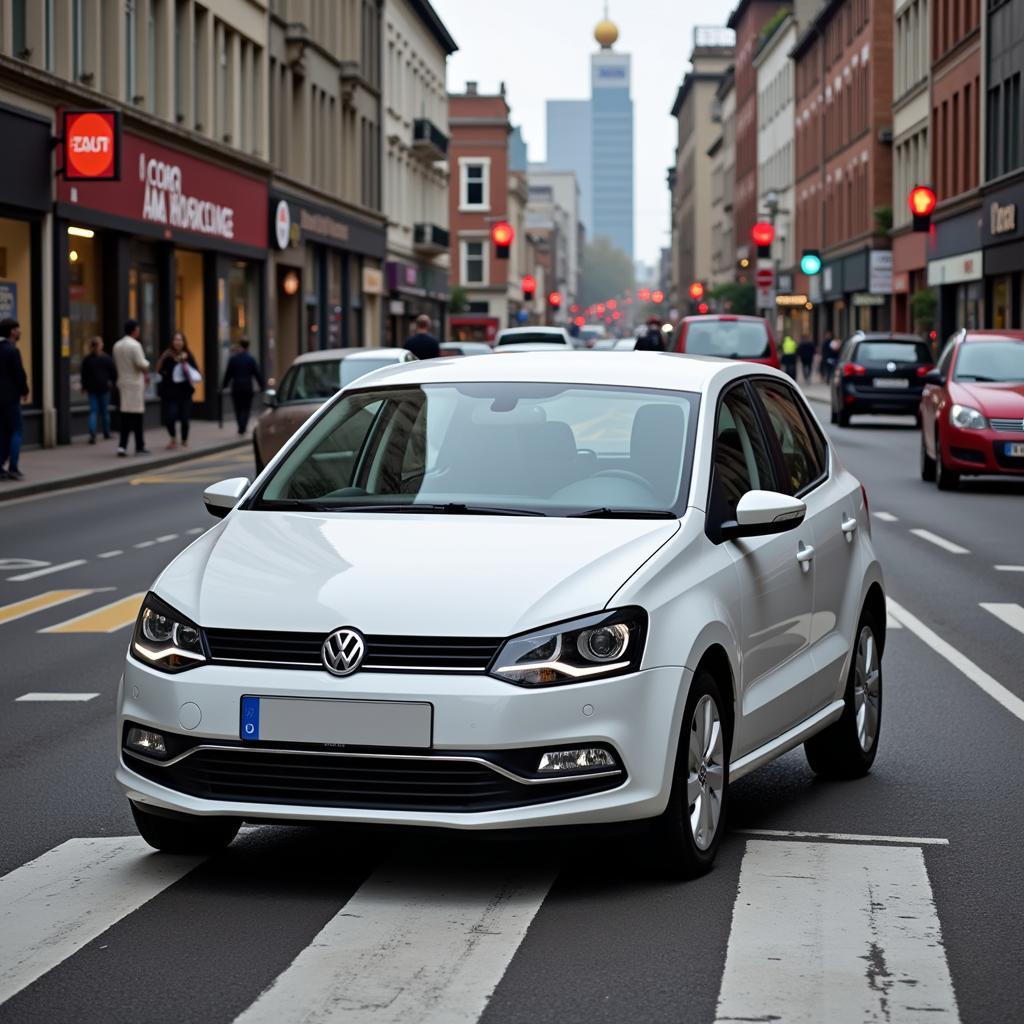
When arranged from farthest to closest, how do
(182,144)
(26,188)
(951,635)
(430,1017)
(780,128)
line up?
1. (780,128)
2. (182,144)
3. (26,188)
4. (951,635)
5. (430,1017)

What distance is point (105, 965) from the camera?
5.24 meters

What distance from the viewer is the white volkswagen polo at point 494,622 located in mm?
5652

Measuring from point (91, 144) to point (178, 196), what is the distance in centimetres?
880

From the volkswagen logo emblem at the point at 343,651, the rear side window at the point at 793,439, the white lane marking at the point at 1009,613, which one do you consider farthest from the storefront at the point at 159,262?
the volkswagen logo emblem at the point at 343,651

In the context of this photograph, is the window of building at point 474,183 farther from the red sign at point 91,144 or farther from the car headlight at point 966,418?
the car headlight at point 966,418

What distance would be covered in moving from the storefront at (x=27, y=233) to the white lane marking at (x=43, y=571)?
15.0m

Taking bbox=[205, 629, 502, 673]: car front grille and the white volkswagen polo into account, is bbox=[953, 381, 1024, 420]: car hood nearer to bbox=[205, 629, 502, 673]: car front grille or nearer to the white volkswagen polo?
the white volkswagen polo

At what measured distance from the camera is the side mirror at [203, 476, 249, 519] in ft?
23.7

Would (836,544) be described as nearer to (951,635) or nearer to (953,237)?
(951,635)

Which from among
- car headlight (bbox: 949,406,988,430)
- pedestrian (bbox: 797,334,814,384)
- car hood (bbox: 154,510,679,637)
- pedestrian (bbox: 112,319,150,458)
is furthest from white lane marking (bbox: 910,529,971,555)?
pedestrian (bbox: 797,334,814,384)

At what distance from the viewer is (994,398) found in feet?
76.0

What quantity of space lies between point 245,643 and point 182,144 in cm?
3700

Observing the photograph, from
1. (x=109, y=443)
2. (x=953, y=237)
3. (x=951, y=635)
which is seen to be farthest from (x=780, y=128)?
(x=951, y=635)

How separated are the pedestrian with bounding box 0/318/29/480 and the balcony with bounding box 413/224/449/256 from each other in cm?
5339
